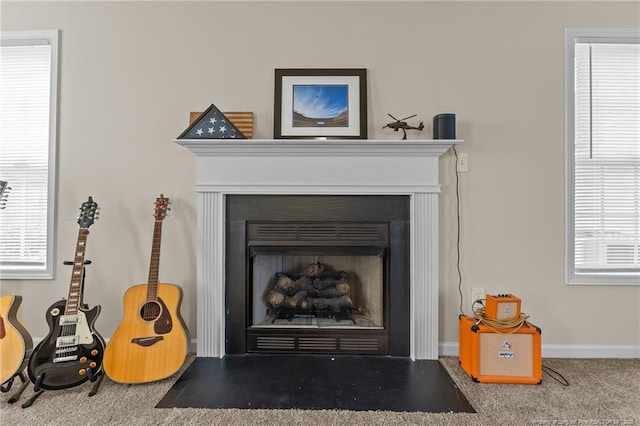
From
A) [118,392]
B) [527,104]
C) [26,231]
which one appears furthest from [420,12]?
[26,231]

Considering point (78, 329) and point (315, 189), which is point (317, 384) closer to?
point (315, 189)

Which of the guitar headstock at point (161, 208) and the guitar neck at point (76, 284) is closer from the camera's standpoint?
the guitar neck at point (76, 284)

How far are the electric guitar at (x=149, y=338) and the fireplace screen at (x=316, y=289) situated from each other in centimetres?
48

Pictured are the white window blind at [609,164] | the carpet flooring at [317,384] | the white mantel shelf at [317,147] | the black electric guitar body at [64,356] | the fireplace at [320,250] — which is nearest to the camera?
the carpet flooring at [317,384]

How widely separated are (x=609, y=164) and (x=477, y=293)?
47.2 inches

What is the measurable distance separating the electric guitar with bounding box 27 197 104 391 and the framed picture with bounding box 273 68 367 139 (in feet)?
4.76

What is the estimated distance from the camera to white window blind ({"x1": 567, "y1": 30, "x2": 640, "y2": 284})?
2.17m

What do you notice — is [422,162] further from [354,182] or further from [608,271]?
[608,271]

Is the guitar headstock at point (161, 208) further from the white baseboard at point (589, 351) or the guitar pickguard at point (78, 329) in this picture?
the white baseboard at point (589, 351)

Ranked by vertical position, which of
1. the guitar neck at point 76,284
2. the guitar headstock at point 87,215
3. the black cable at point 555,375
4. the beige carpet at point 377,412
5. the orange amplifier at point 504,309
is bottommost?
the beige carpet at point 377,412

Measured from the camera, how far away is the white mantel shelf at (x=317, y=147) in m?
1.93

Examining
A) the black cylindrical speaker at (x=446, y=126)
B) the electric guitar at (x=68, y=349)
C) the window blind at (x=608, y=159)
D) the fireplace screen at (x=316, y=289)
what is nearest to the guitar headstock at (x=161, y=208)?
the electric guitar at (x=68, y=349)

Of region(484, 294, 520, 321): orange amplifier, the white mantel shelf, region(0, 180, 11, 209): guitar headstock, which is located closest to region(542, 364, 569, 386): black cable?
region(484, 294, 520, 321): orange amplifier

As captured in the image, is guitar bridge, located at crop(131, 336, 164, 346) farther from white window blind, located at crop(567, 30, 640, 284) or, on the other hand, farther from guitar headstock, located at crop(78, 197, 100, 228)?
white window blind, located at crop(567, 30, 640, 284)
